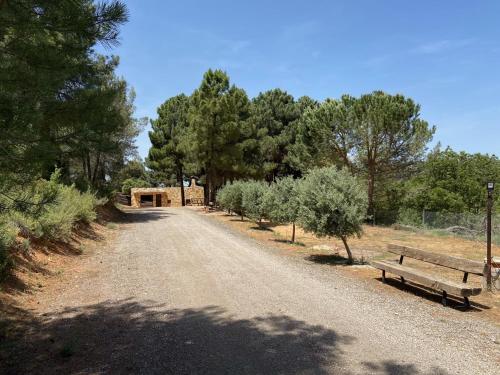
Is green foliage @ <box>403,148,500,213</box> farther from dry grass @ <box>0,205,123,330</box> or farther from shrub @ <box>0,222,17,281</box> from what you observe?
shrub @ <box>0,222,17,281</box>

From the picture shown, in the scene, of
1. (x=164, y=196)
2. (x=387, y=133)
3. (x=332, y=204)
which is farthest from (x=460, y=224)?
(x=164, y=196)

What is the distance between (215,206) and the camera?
31891mm

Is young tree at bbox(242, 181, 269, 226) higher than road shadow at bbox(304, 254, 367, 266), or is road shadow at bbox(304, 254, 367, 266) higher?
young tree at bbox(242, 181, 269, 226)

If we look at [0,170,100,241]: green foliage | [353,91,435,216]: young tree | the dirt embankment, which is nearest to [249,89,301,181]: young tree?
[353,91,435,216]: young tree

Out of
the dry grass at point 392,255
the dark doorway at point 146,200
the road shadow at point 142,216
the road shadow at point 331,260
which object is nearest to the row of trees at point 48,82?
the dry grass at point 392,255

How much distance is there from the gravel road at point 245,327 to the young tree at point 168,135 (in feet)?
102

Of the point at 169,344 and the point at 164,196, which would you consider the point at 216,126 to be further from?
the point at 169,344

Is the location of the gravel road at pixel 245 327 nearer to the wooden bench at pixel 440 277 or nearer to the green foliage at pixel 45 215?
the wooden bench at pixel 440 277

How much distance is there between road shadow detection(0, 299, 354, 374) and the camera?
4.21 m

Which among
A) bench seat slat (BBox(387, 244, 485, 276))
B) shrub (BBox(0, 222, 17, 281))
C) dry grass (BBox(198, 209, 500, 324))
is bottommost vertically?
dry grass (BBox(198, 209, 500, 324))

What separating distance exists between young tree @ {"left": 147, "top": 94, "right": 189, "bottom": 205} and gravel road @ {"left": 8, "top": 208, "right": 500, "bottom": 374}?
3101 centimetres

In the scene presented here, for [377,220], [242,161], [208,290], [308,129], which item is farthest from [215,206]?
[208,290]

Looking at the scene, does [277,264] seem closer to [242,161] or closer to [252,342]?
[252,342]

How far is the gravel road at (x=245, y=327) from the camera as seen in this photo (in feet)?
14.1
